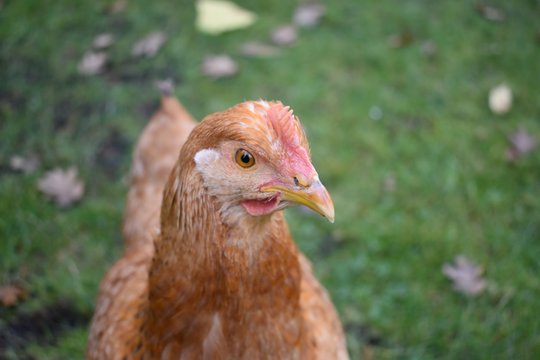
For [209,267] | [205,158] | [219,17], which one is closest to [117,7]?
[219,17]

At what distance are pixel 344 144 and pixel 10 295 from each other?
2.44 meters

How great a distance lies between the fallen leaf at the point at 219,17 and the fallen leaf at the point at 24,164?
1847 millimetres

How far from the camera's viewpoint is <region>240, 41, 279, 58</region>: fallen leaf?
3.92 meters

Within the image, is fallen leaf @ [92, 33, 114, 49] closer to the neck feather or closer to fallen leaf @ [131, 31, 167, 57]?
fallen leaf @ [131, 31, 167, 57]

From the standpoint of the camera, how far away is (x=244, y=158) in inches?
47.9

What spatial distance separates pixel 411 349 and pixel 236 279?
5.24 ft

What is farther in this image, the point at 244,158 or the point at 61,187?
the point at 61,187

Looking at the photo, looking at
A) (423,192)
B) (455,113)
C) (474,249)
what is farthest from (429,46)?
(474,249)

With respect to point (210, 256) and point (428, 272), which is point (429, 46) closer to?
point (428, 272)

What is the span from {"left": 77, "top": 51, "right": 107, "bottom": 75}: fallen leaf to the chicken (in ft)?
9.18

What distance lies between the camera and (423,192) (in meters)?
3.12

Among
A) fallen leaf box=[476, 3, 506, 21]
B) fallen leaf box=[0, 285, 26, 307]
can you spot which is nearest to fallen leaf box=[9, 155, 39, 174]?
fallen leaf box=[0, 285, 26, 307]

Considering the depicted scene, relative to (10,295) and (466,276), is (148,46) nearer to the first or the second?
(10,295)

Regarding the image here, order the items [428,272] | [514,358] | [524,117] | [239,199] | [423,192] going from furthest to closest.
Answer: [524,117], [423,192], [428,272], [514,358], [239,199]
